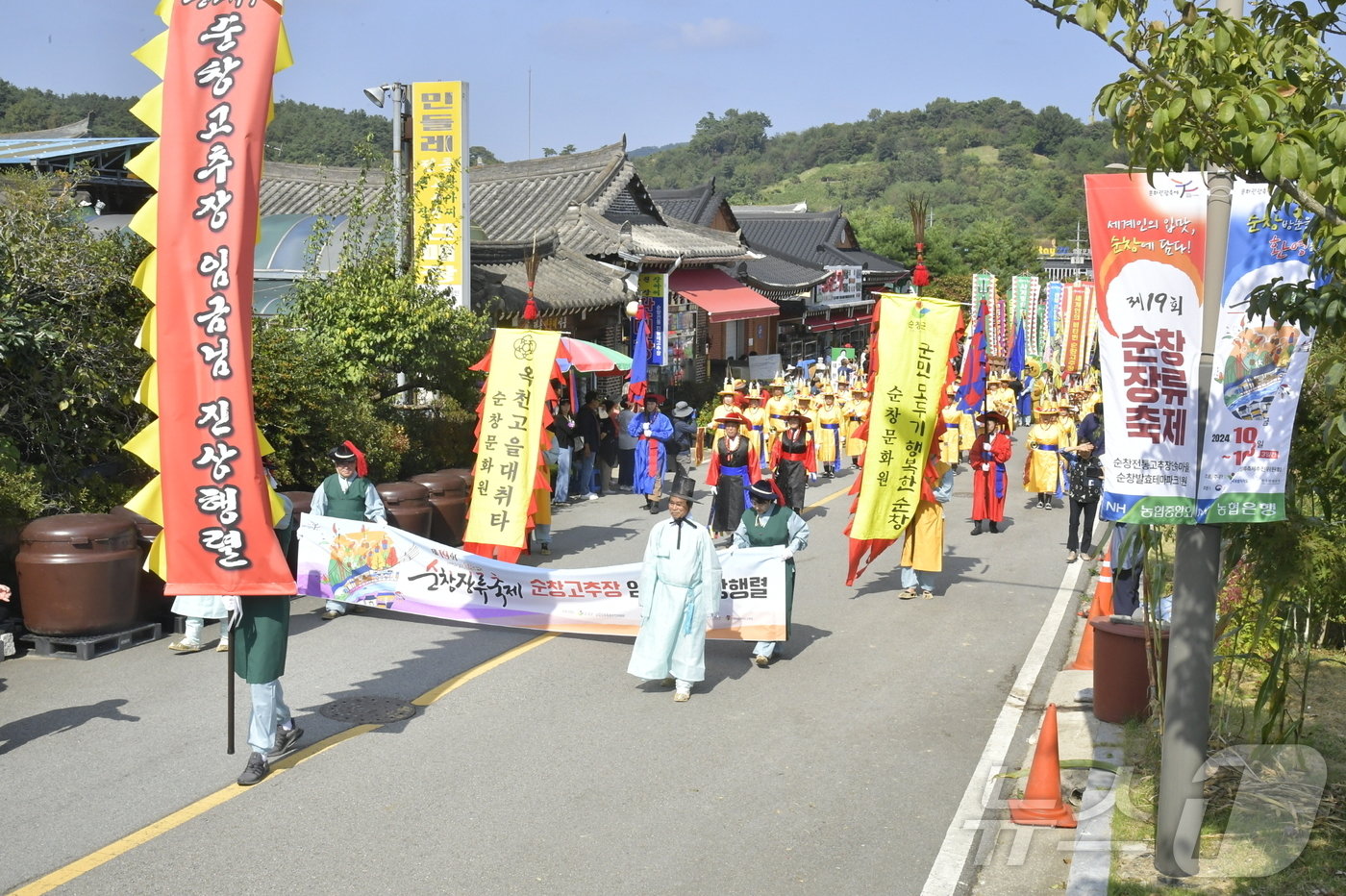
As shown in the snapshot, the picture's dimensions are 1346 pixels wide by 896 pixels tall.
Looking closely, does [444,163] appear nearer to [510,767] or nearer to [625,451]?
[625,451]

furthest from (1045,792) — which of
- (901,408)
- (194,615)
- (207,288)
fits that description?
(194,615)

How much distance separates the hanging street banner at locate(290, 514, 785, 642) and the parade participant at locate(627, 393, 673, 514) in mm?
7189

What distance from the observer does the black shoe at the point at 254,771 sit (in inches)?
296

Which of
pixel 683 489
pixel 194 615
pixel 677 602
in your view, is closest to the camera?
pixel 677 602

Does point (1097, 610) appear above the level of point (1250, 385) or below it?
below

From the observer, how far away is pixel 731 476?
15.5 m

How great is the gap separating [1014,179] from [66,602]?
130 meters

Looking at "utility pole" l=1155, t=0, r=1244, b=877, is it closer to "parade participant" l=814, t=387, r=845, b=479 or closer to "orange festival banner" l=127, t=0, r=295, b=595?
"orange festival banner" l=127, t=0, r=295, b=595

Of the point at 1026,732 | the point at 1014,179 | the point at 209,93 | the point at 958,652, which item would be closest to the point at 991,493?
the point at 958,652

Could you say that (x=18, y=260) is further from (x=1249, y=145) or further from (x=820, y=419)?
(x=820, y=419)

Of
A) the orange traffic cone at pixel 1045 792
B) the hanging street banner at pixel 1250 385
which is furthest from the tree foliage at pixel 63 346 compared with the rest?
the hanging street banner at pixel 1250 385

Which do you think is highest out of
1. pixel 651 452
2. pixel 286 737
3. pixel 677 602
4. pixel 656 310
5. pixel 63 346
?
pixel 656 310

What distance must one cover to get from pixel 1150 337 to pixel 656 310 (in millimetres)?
22052

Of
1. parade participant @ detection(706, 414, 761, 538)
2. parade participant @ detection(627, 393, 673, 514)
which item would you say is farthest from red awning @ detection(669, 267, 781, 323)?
parade participant @ detection(706, 414, 761, 538)
